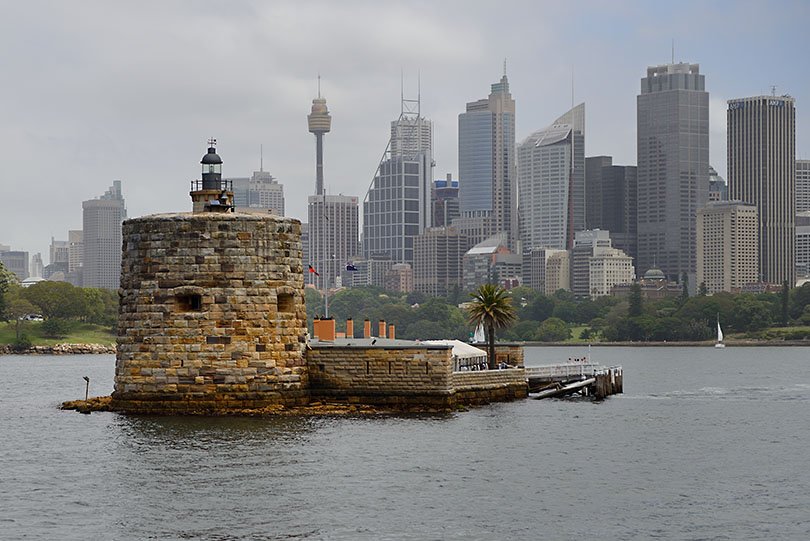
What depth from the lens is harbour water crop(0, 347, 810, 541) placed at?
133 feet

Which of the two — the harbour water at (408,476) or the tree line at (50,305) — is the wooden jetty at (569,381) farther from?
the tree line at (50,305)

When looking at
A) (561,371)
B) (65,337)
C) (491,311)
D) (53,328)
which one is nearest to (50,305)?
(53,328)

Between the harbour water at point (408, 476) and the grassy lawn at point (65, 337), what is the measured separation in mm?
115976

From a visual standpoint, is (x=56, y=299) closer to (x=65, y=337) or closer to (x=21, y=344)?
(x=65, y=337)

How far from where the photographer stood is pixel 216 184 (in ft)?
218

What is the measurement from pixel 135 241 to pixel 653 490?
25403 millimetres

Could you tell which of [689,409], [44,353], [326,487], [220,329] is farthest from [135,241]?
[44,353]

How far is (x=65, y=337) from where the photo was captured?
627 feet

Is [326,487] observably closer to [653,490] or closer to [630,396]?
[653,490]

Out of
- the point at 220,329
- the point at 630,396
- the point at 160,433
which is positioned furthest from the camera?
the point at 630,396

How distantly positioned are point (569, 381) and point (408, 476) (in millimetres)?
36285

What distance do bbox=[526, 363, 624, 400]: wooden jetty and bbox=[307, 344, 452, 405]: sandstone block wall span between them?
49.6 feet

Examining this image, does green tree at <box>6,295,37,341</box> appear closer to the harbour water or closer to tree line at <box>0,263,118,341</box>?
tree line at <box>0,263,118,341</box>

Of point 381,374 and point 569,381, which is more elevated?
point 381,374
